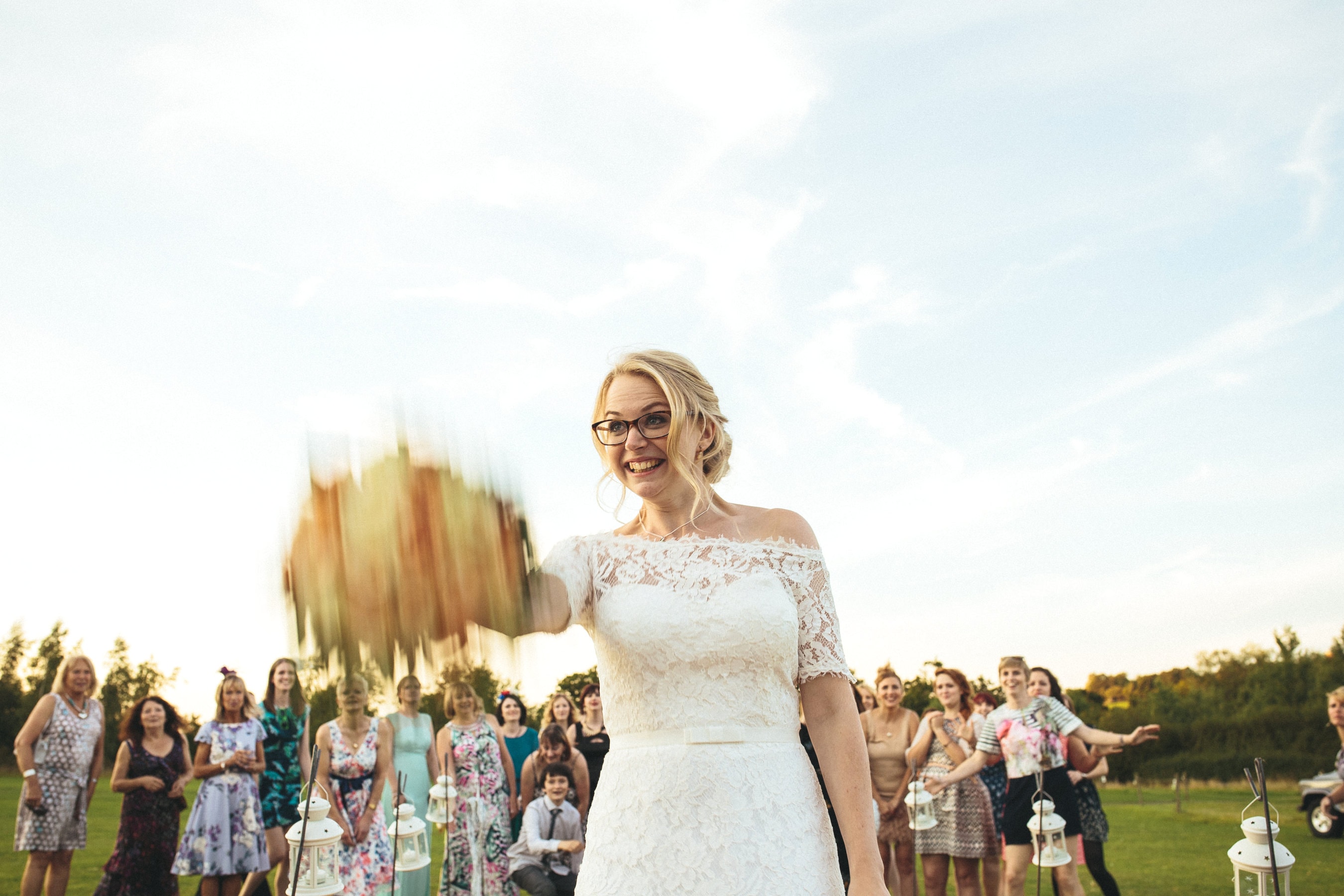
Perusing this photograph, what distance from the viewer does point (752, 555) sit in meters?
2.38

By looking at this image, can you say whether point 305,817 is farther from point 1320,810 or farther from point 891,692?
point 1320,810

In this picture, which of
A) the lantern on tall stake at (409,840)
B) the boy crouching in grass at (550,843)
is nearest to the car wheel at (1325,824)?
the boy crouching in grass at (550,843)

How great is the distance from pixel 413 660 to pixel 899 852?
29.6 ft

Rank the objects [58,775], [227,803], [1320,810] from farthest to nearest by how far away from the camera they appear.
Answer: [1320,810] < [58,775] < [227,803]

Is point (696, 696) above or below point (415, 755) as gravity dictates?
above

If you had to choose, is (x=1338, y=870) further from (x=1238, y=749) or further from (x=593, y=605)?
(x=1238, y=749)

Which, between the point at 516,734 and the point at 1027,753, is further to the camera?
the point at 516,734

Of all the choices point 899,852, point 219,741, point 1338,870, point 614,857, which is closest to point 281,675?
point 219,741

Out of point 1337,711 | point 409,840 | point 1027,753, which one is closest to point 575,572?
point 409,840

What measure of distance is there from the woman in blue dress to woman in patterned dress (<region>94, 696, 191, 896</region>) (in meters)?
2.95

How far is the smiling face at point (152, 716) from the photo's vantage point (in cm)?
870

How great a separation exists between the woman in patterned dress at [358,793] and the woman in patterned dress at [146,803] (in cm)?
164

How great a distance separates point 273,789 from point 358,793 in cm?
115

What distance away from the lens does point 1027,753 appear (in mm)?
8133
